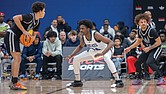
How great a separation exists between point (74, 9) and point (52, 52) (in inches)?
217

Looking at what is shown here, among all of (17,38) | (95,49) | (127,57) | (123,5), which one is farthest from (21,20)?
Result: (123,5)

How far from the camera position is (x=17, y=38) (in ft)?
27.8

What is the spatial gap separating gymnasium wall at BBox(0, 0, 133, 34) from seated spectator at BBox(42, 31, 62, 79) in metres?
4.91

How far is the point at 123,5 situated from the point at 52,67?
5.74 m

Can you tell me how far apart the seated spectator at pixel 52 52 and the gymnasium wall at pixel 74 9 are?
4.91m

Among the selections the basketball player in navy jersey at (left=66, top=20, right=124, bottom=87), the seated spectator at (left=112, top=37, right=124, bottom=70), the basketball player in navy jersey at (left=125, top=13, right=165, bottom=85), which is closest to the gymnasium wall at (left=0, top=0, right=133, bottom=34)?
the seated spectator at (left=112, top=37, right=124, bottom=70)

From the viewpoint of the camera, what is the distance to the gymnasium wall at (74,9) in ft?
57.3

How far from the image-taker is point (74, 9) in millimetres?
17734

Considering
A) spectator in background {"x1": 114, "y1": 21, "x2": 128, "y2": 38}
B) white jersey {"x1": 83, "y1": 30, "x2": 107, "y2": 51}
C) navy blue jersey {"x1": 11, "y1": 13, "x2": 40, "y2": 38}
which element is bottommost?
white jersey {"x1": 83, "y1": 30, "x2": 107, "y2": 51}

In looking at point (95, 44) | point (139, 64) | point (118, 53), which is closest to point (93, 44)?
point (95, 44)

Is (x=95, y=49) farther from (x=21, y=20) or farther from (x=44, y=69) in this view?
(x=44, y=69)

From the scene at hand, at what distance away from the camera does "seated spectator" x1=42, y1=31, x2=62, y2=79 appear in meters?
12.5

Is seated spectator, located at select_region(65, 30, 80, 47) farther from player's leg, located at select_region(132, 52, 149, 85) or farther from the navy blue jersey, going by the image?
the navy blue jersey

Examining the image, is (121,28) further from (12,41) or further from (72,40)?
(12,41)
